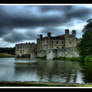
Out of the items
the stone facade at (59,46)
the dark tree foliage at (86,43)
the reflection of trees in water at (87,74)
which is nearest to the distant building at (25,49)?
the stone facade at (59,46)

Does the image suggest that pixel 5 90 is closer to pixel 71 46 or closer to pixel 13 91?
pixel 13 91

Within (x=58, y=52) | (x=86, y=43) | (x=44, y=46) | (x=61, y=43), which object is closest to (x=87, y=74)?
(x=58, y=52)

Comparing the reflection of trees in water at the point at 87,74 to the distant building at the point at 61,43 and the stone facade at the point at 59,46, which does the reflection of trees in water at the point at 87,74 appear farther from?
the distant building at the point at 61,43

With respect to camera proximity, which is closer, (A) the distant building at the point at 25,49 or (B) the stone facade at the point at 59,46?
(A) the distant building at the point at 25,49

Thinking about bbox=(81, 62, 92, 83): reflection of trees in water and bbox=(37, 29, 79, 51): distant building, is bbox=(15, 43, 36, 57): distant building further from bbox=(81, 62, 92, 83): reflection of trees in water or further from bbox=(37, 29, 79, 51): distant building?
bbox=(81, 62, 92, 83): reflection of trees in water

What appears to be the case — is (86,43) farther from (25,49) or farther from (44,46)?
(25,49)

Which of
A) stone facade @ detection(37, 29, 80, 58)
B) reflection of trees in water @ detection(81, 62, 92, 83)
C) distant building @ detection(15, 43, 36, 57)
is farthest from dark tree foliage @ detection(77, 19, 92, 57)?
distant building @ detection(15, 43, 36, 57)
